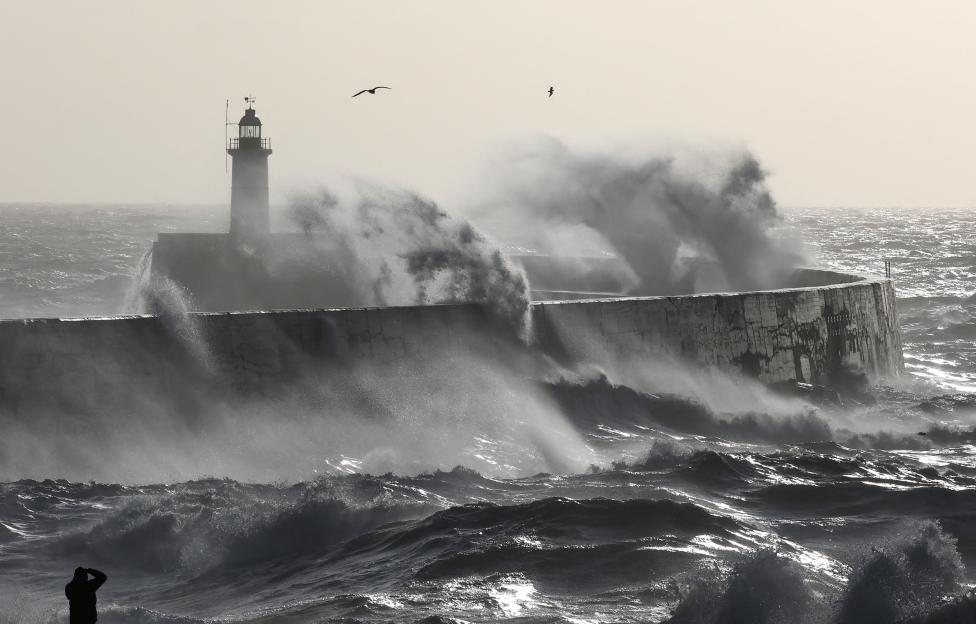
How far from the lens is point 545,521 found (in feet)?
27.9

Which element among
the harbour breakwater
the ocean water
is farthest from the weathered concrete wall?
the ocean water

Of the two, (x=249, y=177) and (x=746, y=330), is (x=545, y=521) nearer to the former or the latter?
(x=746, y=330)

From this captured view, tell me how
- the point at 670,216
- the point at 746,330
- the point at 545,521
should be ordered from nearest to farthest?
the point at 545,521 < the point at 746,330 < the point at 670,216

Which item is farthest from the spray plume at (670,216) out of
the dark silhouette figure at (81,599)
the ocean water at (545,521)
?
the dark silhouette figure at (81,599)

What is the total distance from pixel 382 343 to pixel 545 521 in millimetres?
4168

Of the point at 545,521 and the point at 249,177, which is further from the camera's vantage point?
the point at 249,177

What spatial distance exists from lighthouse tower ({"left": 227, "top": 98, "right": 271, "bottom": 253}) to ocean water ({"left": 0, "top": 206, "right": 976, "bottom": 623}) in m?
10.8

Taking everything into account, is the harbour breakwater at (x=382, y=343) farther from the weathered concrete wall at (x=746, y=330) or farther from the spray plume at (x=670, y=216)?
the spray plume at (x=670, y=216)

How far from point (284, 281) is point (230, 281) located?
52.1 inches

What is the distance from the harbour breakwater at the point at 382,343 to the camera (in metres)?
10.6

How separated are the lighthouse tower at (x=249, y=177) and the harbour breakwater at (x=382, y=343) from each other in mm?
10268

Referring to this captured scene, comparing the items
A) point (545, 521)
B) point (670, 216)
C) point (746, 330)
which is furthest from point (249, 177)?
point (545, 521)

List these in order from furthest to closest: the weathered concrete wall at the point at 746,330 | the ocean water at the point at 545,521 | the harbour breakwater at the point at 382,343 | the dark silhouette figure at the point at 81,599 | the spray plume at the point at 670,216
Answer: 1. the spray plume at the point at 670,216
2. the weathered concrete wall at the point at 746,330
3. the harbour breakwater at the point at 382,343
4. the ocean water at the point at 545,521
5. the dark silhouette figure at the point at 81,599

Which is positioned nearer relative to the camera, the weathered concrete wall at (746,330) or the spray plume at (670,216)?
the weathered concrete wall at (746,330)
